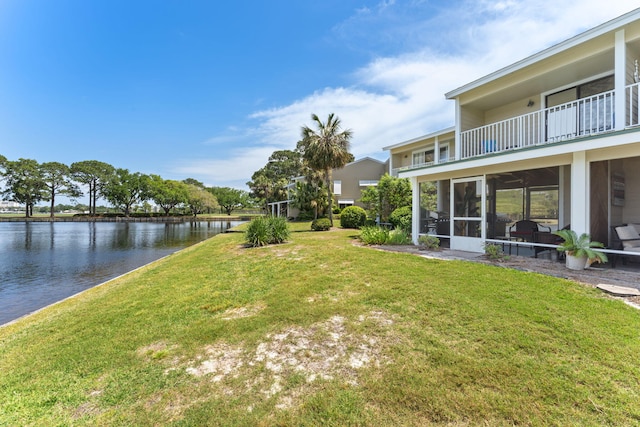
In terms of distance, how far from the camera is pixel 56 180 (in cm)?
6072

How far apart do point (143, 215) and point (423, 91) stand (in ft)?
246

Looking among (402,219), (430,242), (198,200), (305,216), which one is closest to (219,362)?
(430,242)

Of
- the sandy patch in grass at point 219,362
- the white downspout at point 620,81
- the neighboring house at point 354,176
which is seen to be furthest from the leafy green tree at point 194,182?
the white downspout at point 620,81

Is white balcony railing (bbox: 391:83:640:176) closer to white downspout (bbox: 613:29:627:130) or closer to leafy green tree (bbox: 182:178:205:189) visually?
white downspout (bbox: 613:29:627:130)

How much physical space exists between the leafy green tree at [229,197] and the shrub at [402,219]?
7090cm

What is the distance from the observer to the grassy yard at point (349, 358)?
2523 mm

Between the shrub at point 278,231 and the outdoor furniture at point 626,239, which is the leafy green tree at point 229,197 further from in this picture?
the outdoor furniture at point 626,239

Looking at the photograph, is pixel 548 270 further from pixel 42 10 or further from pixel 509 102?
pixel 42 10

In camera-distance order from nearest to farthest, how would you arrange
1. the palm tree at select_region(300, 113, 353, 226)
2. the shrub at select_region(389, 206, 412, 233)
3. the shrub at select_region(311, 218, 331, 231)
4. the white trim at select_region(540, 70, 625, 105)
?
1. the white trim at select_region(540, 70, 625, 105)
2. the shrub at select_region(389, 206, 412, 233)
3. the shrub at select_region(311, 218, 331, 231)
4. the palm tree at select_region(300, 113, 353, 226)

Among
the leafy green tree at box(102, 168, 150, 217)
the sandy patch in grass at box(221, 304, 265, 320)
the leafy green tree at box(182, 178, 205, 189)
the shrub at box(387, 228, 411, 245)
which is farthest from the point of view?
the leafy green tree at box(182, 178, 205, 189)

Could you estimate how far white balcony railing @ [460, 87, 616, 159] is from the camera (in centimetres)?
711

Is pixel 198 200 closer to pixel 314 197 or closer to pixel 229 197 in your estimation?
pixel 229 197

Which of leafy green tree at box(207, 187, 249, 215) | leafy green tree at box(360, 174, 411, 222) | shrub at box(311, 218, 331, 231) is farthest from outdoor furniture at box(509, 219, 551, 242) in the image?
leafy green tree at box(207, 187, 249, 215)

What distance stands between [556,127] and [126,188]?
7514 centimetres
